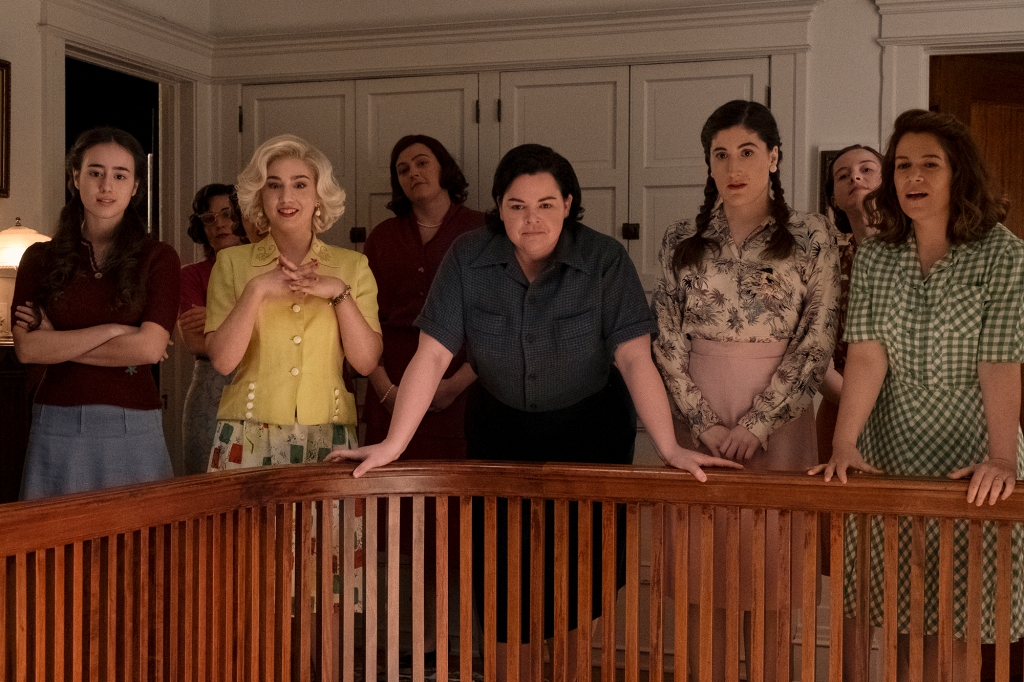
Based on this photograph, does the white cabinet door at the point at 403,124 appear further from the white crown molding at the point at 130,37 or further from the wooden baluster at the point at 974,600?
the wooden baluster at the point at 974,600

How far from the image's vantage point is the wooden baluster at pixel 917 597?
2066mm

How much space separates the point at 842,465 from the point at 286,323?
1352 mm

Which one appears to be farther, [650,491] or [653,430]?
[653,430]

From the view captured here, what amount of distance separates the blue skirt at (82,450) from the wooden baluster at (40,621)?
0.81 metres

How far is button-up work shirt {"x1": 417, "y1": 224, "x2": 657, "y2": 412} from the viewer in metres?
2.46

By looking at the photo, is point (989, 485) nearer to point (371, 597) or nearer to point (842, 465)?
point (842, 465)

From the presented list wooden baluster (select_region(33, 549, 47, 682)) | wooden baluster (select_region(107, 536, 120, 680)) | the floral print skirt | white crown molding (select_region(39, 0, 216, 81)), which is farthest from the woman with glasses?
wooden baluster (select_region(33, 549, 47, 682))

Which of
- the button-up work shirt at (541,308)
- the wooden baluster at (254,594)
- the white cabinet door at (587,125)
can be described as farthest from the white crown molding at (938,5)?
the wooden baluster at (254,594)

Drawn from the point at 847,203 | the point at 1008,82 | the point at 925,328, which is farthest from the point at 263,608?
the point at 1008,82

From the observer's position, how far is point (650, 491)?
2195 millimetres

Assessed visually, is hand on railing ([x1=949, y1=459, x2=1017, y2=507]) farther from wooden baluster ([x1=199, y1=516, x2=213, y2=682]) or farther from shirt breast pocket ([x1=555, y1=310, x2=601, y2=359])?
wooden baluster ([x1=199, y1=516, x2=213, y2=682])

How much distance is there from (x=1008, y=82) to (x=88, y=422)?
13.3 ft

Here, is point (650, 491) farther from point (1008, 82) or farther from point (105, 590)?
point (1008, 82)

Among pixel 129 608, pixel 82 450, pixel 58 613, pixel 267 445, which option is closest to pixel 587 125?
pixel 267 445
